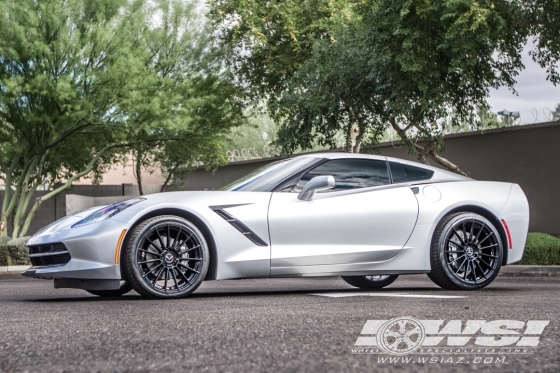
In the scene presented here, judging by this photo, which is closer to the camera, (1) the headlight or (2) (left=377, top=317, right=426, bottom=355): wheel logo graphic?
(2) (left=377, top=317, right=426, bottom=355): wheel logo graphic

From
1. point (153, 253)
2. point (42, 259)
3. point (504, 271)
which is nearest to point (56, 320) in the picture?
point (153, 253)

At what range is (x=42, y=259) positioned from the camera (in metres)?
7.68

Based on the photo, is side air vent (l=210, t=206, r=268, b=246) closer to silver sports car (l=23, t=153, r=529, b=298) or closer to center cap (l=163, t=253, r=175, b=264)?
silver sports car (l=23, t=153, r=529, b=298)

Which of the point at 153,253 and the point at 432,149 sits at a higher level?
the point at 432,149

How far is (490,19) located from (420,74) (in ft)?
6.25

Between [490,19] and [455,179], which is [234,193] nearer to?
[455,179]

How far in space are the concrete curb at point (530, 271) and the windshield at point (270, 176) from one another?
21.6 feet

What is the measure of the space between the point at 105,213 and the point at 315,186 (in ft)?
6.39

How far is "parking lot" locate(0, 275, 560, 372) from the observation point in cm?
355

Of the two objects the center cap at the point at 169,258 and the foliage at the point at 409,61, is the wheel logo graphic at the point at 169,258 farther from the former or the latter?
the foliage at the point at 409,61

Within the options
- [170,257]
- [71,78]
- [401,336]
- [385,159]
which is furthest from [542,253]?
[71,78]

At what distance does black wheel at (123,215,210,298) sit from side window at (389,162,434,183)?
2.26 meters

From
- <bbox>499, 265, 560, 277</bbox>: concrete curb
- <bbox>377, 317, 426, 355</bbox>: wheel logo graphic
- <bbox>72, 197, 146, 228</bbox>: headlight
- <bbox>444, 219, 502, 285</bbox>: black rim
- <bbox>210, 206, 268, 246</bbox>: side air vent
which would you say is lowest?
<bbox>499, 265, 560, 277</bbox>: concrete curb

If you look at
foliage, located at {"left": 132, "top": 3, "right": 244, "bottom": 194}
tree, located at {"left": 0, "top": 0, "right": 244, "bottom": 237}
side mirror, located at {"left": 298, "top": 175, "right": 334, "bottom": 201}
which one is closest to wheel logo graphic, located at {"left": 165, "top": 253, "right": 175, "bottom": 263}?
side mirror, located at {"left": 298, "top": 175, "right": 334, "bottom": 201}
